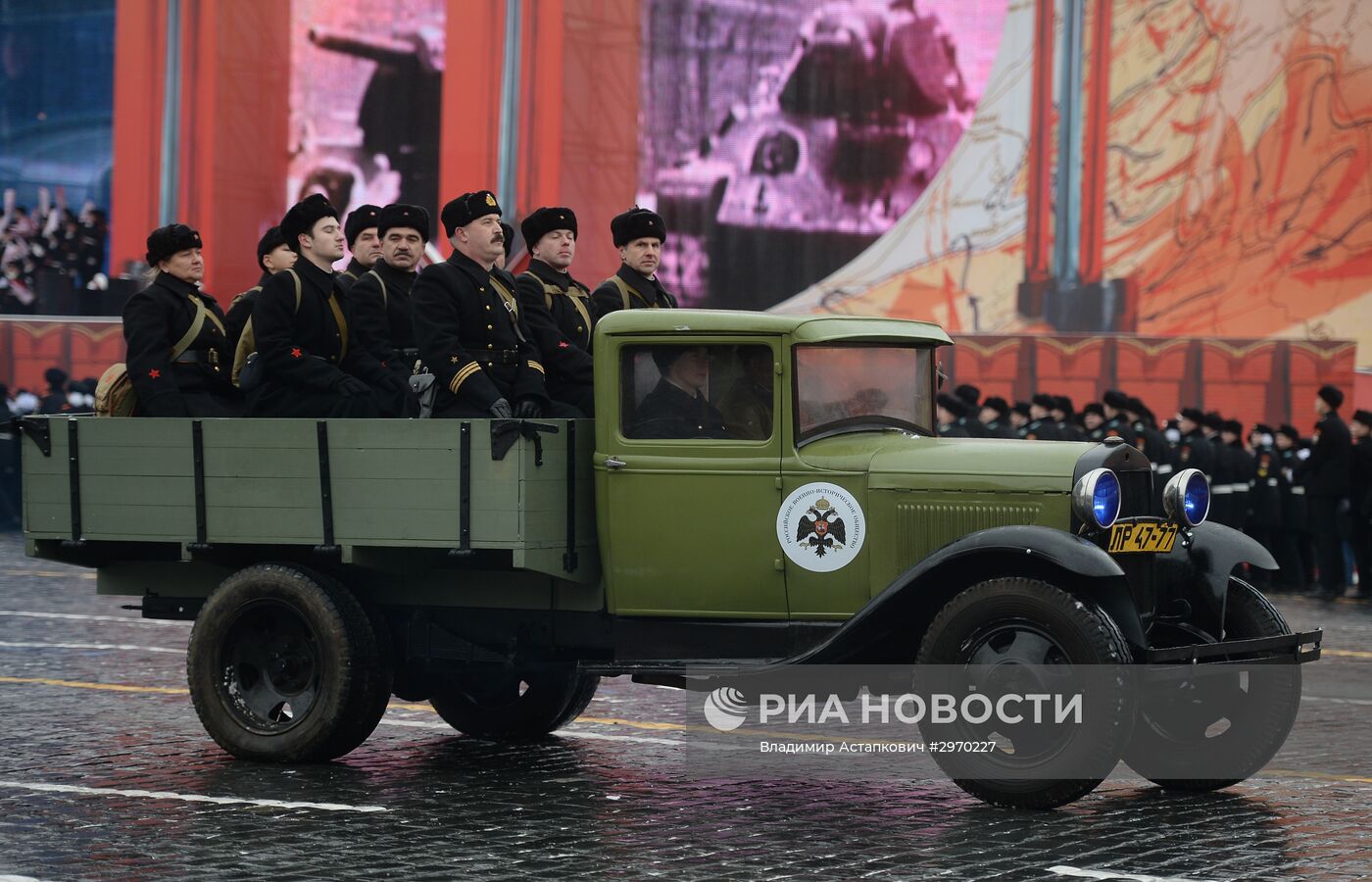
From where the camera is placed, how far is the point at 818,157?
34906 mm

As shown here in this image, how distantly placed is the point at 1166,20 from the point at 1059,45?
168 cm

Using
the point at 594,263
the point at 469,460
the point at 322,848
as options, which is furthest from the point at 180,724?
the point at 594,263

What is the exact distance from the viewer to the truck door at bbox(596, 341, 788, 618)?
7.85m

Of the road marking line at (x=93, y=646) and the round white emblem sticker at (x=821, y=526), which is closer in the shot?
the round white emblem sticker at (x=821, y=526)

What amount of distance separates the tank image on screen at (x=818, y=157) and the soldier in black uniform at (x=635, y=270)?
2509 centimetres

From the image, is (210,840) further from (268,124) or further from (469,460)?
(268,124)

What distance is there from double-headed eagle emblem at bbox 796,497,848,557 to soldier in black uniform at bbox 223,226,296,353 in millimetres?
2742

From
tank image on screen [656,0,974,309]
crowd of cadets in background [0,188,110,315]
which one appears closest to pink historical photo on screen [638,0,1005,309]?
tank image on screen [656,0,974,309]

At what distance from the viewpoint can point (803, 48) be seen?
35.1 meters

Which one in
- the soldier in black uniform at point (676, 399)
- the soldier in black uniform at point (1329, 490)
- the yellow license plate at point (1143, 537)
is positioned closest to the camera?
the yellow license plate at point (1143, 537)

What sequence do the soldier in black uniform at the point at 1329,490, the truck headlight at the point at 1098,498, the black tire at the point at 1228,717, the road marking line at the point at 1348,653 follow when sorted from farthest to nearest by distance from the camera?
the soldier in black uniform at the point at 1329,490 → the road marking line at the point at 1348,653 → the black tire at the point at 1228,717 → the truck headlight at the point at 1098,498

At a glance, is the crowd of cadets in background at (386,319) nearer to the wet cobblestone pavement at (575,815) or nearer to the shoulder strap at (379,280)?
the shoulder strap at (379,280)

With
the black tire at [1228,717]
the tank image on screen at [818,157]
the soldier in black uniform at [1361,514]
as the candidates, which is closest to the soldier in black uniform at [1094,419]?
the soldier in black uniform at [1361,514]

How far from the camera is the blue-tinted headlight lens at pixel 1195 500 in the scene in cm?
787
